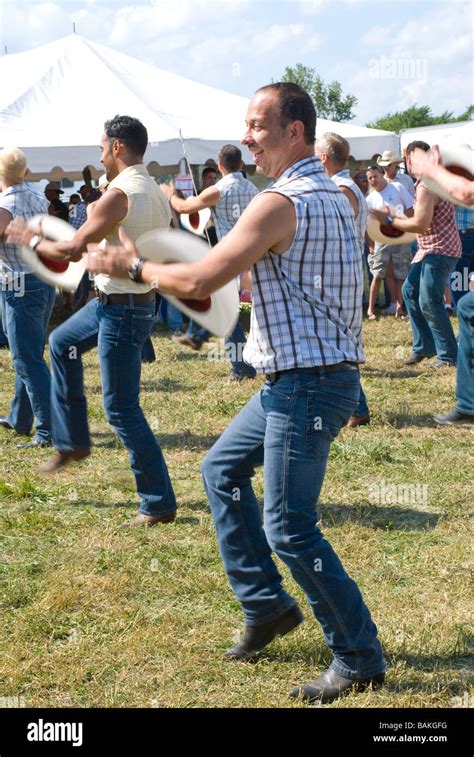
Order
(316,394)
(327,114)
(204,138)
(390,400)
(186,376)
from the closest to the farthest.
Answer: (316,394) < (390,400) < (186,376) < (204,138) < (327,114)

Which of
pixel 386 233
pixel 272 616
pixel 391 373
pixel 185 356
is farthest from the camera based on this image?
pixel 185 356

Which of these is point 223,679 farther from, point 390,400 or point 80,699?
point 390,400

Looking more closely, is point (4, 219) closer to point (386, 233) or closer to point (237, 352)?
point (386, 233)

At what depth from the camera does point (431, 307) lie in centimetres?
921

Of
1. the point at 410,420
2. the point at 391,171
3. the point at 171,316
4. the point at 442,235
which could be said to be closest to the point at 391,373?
the point at 442,235

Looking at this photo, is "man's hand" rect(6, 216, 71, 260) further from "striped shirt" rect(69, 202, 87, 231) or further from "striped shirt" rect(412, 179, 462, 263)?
"striped shirt" rect(69, 202, 87, 231)

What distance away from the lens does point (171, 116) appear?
46.1ft

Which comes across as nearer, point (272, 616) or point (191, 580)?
point (272, 616)

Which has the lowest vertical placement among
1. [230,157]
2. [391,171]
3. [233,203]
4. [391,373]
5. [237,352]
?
[391,373]

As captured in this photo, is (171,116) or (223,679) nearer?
(223,679)

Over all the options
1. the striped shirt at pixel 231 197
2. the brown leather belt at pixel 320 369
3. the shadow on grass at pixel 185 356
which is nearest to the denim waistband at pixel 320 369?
the brown leather belt at pixel 320 369

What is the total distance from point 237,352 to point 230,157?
189 cm

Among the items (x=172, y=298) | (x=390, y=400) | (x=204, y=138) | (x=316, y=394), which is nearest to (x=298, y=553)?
(x=316, y=394)

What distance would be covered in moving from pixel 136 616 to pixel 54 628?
35 centimetres
